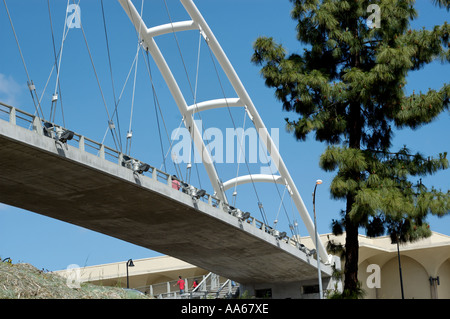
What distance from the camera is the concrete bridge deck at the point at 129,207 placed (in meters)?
26.3

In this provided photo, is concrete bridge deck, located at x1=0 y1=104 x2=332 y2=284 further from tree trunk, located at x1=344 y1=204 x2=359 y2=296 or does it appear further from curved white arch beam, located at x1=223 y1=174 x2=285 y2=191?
tree trunk, located at x1=344 y1=204 x2=359 y2=296

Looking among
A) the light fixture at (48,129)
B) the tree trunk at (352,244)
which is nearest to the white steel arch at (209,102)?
the tree trunk at (352,244)

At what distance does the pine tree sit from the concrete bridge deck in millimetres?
7725

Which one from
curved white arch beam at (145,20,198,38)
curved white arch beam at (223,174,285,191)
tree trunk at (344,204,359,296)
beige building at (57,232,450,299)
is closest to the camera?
tree trunk at (344,204,359,296)

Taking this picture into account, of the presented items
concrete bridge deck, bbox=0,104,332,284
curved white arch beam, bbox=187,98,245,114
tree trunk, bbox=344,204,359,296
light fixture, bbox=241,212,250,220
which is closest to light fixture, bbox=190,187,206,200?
A: concrete bridge deck, bbox=0,104,332,284

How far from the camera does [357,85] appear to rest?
29328 mm

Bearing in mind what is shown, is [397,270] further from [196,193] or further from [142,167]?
[142,167]

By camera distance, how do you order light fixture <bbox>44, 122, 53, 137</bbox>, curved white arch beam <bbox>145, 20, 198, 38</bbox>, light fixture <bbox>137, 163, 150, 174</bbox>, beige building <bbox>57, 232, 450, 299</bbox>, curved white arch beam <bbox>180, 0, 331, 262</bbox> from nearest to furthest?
1. light fixture <bbox>44, 122, 53, 137</bbox>
2. light fixture <bbox>137, 163, 150, 174</bbox>
3. curved white arch beam <bbox>145, 20, 198, 38</bbox>
4. curved white arch beam <bbox>180, 0, 331, 262</bbox>
5. beige building <bbox>57, 232, 450, 299</bbox>

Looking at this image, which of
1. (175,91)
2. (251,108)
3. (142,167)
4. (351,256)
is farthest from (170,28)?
(351,256)

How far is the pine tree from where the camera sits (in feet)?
93.2

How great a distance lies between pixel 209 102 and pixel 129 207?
39.7 ft

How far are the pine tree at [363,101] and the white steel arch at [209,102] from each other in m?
9.17
